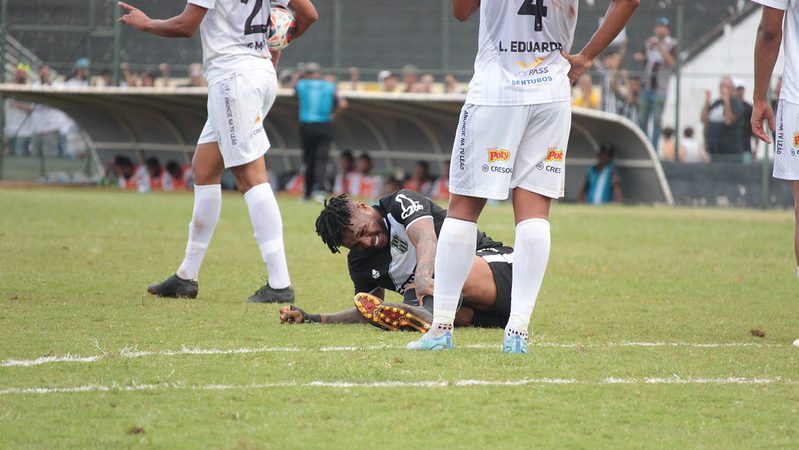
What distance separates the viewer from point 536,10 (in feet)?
19.0

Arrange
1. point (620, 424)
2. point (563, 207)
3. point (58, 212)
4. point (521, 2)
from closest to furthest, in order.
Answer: point (620, 424) → point (521, 2) → point (58, 212) → point (563, 207)

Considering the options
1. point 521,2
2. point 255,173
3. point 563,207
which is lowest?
point 563,207

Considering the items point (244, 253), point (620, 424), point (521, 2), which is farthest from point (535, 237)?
point (244, 253)

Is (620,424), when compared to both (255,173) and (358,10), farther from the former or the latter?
(358,10)

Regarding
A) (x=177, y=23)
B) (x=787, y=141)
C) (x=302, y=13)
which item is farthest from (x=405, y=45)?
(x=787, y=141)

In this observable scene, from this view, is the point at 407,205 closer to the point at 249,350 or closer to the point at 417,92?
the point at 249,350

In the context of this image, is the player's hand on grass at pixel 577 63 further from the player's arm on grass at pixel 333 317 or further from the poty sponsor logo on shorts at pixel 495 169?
the player's arm on grass at pixel 333 317

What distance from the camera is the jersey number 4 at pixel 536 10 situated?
18.9 feet

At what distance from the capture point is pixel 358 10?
89.6 feet

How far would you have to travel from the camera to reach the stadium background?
23031mm

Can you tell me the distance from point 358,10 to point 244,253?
16.2 metres

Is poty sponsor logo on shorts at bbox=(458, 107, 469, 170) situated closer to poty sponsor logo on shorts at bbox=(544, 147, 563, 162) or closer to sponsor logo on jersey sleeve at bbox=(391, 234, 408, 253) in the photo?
poty sponsor logo on shorts at bbox=(544, 147, 563, 162)

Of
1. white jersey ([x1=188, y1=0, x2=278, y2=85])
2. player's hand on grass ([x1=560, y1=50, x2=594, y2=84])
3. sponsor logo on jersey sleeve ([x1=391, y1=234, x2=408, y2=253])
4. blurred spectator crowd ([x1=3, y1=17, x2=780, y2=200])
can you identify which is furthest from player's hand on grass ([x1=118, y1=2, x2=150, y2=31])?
blurred spectator crowd ([x1=3, y1=17, x2=780, y2=200])

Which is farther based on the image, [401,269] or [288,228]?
[288,228]
